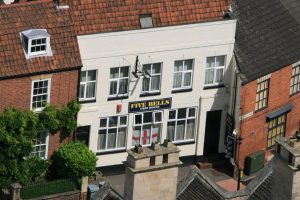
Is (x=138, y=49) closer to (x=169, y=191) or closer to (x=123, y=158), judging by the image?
(x=123, y=158)

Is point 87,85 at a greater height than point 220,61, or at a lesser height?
lesser

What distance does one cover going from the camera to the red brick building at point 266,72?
8719 cm

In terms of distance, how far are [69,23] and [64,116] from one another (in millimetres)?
5152

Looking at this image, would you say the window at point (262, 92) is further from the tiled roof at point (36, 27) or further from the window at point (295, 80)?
the tiled roof at point (36, 27)

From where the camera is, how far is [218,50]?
8600 centimetres

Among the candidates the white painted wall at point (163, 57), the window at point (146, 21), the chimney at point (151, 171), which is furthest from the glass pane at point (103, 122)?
the chimney at point (151, 171)

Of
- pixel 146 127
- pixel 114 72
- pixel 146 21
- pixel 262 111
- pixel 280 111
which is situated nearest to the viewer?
pixel 114 72

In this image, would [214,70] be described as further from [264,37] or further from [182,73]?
[264,37]

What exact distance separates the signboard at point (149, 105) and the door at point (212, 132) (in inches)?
117

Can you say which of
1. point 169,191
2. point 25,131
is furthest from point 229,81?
point 169,191

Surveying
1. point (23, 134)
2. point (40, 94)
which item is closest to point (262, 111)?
Answer: point (40, 94)

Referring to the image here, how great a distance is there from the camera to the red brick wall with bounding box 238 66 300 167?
86.9 m

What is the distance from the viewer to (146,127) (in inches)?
3376

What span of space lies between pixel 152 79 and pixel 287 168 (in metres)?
24.8
